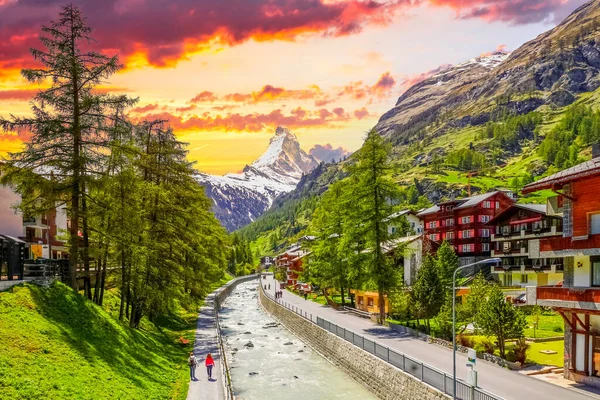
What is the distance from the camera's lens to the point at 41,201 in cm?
3059

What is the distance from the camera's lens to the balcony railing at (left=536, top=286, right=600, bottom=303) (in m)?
24.9

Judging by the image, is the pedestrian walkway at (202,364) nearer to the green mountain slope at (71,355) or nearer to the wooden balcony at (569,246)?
the green mountain slope at (71,355)

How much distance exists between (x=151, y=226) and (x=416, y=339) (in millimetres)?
23978

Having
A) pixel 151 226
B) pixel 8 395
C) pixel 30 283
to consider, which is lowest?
pixel 8 395

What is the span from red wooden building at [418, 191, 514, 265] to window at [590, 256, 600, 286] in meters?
61.9

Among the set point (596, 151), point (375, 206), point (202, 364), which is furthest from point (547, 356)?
point (202, 364)

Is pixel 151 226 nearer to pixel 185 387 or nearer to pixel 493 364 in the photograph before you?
pixel 185 387

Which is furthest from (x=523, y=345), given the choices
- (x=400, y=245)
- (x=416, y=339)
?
(x=400, y=245)

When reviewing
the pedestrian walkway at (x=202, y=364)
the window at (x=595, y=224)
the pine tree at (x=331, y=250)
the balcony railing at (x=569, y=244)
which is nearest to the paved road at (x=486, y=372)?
the balcony railing at (x=569, y=244)

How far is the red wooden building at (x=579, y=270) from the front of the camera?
1008 inches

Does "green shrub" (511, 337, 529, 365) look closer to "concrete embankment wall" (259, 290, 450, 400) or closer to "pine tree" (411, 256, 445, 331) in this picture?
"concrete embankment wall" (259, 290, 450, 400)

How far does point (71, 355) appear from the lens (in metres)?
22.8

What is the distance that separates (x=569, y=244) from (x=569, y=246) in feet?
0.37

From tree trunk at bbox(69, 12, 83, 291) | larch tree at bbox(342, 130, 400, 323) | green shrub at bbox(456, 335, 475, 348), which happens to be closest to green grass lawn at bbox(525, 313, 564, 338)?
green shrub at bbox(456, 335, 475, 348)
